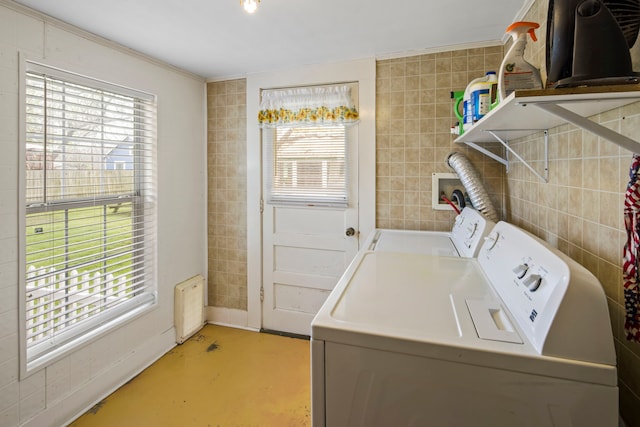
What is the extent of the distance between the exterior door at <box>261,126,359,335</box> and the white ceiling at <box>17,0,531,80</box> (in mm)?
671

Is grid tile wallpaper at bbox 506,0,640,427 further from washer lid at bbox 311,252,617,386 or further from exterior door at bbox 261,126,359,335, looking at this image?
exterior door at bbox 261,126,359,335

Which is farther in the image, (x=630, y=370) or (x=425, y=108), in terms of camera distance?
(x=425, y=108)

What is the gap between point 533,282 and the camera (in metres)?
A: 0.84

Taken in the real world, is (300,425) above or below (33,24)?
below

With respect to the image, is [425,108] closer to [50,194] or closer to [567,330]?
[567,330]

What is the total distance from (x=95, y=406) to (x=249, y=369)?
93 centimetres

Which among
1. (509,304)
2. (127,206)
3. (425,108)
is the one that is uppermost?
(425,108)

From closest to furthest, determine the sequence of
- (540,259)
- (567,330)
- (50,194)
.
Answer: (567,330) < (540,259) < (50,194)

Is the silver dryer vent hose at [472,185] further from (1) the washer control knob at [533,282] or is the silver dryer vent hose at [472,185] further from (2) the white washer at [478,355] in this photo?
(1) the washer control knob at [533,282]

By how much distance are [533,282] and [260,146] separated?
2.30 metres

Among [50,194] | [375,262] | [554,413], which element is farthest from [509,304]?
[50,194]

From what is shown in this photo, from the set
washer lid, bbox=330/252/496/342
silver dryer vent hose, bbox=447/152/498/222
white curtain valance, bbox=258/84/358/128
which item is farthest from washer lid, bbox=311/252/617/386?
white curtain valance, bbox=258/84/358/128

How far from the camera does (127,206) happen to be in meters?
2.31

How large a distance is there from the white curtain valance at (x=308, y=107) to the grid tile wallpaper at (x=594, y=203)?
122 centimetres
